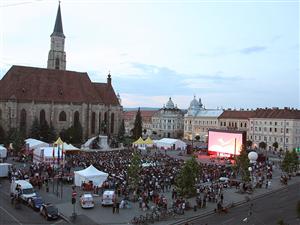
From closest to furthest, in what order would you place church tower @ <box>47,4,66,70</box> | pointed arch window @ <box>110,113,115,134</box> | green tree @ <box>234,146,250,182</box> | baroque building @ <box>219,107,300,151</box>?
green tree @ <box>234,146,250,182</box> → baroque building @ <box>219,107,300,151</box> → pointed arch window @ <box>110,113,115,134</box> → church tower @ <box>47,4,66,70</box>

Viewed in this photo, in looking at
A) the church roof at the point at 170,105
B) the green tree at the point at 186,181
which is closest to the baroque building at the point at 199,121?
the church roof at the point at 170,105

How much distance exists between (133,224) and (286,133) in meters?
63.4

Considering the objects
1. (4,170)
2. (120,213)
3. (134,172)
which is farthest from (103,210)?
(4,170)

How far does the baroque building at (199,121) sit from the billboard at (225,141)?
40.0 metres

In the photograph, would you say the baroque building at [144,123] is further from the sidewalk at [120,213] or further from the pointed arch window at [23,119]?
the sidewalk at [120,213]

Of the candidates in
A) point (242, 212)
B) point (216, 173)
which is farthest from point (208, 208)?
point (216, 173)

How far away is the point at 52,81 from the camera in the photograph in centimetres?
7094

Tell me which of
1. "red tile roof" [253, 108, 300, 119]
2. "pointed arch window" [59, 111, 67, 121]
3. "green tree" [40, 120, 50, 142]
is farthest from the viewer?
"red tile roof" [253, 108, 300, 119]

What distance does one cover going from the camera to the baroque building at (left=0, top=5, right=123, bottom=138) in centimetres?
6506

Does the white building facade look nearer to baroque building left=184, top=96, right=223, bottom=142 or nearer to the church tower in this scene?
baroque building left=184, top=96, right=223, bottom=142

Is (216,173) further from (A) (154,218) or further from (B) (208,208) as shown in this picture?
(A) (154,218)

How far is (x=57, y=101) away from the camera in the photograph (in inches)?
2721

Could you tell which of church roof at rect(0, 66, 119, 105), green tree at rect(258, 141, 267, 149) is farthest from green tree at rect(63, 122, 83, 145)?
green tree at rect(258, 141, 267, 149)

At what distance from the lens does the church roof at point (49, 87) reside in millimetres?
66000
